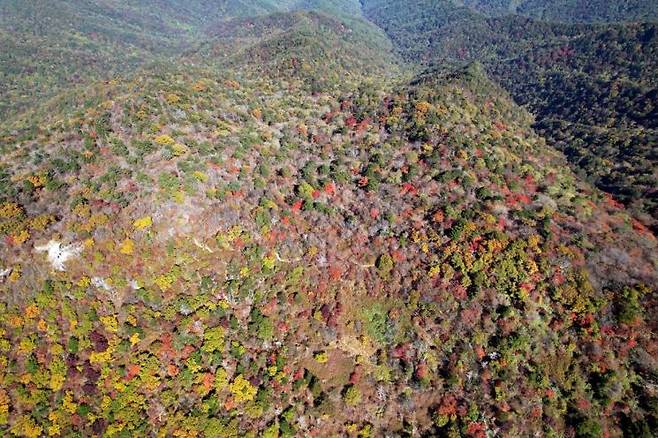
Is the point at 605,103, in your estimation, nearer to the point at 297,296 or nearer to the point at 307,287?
the point at 307,287

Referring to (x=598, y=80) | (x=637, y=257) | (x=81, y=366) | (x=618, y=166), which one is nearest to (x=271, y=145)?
(x=81, y=366)

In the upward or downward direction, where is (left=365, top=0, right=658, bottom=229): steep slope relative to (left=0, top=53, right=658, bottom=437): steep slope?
upward

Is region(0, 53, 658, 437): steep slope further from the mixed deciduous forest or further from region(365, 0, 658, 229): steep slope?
region(365, 0, 658, 229): steep slope

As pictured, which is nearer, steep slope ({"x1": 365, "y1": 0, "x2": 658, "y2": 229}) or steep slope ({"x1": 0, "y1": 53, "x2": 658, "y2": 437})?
steep slope ({"x1": 0, "y1": 53, "x2": 658, "y2": 437})

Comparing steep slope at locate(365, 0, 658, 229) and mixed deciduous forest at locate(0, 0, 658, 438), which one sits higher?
steep slope at locate(365, 0, 658, 229)

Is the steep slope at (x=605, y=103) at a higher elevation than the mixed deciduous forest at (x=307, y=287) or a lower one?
higher

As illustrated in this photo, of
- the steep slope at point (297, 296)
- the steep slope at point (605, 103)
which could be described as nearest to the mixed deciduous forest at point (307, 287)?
the steep slope at point (297, 296)

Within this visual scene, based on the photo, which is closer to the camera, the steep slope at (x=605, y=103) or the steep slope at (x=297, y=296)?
the steep slope at (x=297, y=296)

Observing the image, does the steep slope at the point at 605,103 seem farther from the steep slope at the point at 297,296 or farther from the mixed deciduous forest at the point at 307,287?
the steep slope at the point at 297,296

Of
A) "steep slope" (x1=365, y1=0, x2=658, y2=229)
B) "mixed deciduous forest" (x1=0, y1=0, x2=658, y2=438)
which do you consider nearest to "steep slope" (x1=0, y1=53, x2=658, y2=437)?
"mixed deciduous forest" (x1=0, y1=0, x2=658, y2=438)
